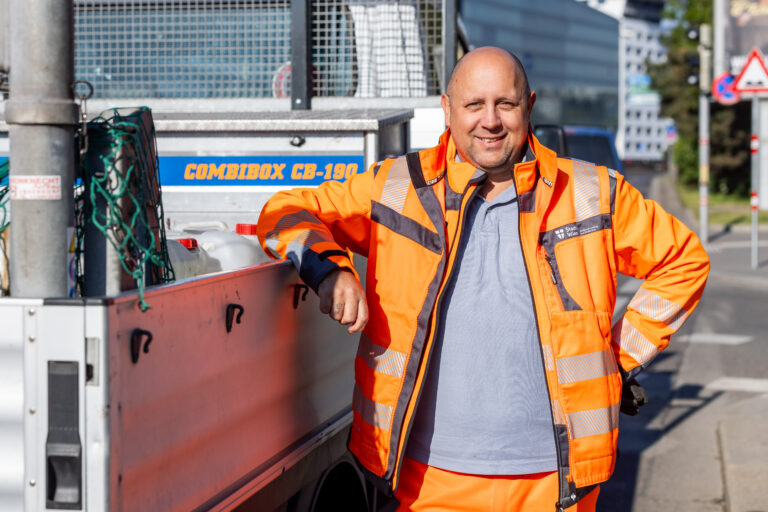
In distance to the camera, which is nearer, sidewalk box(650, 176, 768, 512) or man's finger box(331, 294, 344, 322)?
man's finger box(331, 294, 344, 322)

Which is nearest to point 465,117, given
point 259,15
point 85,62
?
point 259,15

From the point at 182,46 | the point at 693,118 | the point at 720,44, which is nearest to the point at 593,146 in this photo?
the point at 182,46

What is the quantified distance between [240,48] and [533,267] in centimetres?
357

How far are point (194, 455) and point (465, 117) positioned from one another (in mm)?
1148

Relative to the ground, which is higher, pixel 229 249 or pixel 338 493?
pixel 229 249

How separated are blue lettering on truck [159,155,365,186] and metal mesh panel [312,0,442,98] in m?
1.04

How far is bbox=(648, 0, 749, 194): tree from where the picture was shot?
36156mm

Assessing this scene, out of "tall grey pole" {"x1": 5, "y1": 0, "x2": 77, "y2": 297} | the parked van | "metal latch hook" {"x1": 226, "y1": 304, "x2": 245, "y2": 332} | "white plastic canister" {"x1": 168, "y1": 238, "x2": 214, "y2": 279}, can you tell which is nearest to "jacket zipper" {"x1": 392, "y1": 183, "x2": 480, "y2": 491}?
"metal latch hook" {"x1": 226, "y1": 304, "x2": 245, "y2": 332}

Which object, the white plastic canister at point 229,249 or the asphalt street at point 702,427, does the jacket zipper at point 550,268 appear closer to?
the white plastic canister at point 229,249

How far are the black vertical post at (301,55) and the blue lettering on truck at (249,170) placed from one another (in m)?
0.79

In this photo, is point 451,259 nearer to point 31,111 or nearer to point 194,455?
point 194,455

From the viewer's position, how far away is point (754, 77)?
14.7 meters

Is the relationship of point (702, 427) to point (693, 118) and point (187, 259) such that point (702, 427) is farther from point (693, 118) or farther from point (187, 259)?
point (693, 118)

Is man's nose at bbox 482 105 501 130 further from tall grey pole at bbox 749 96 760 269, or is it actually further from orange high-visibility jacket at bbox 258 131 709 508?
tall grey pole at bbox 749 96 760 269
